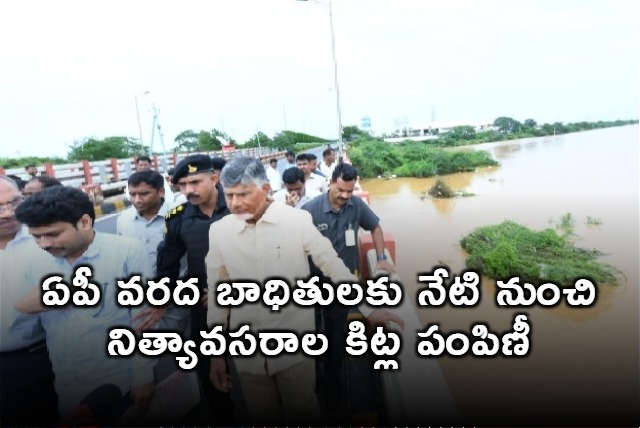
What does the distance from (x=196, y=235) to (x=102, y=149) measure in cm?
3118

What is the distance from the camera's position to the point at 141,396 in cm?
173

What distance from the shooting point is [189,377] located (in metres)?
2.37

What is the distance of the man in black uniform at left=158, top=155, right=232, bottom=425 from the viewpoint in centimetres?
224

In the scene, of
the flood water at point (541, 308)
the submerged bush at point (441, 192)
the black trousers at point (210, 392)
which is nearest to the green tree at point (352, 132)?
the flood water at point (541, 308)

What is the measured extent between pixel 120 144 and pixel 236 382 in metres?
32.0

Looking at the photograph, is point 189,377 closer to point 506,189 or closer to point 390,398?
point 390,398

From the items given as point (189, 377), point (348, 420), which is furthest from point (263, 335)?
point (348, 420)

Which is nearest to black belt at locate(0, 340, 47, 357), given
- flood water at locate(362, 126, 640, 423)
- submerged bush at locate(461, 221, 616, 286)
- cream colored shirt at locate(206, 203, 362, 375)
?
cream colored shirt at locate(206, 203, 362, 375)

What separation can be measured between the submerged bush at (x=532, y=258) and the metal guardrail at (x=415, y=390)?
20.9 feet

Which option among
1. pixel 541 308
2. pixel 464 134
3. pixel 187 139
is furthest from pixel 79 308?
pixel 464 134

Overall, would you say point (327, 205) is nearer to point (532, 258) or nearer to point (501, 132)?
point (532, 258)

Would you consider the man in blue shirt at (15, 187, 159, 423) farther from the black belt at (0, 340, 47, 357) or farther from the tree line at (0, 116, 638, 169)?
the tree line at (0, 116, 638, 169)

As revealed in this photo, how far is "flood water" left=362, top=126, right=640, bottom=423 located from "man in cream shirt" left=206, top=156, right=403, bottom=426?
1.24 metres

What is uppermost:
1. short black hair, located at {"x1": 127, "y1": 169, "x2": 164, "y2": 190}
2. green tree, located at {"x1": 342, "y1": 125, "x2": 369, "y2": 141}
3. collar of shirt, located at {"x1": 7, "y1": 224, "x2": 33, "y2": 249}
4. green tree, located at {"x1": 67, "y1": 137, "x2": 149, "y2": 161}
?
green tree, located at {"x1": 342, "y1": 125, "x2": 369, "y2": 141}
